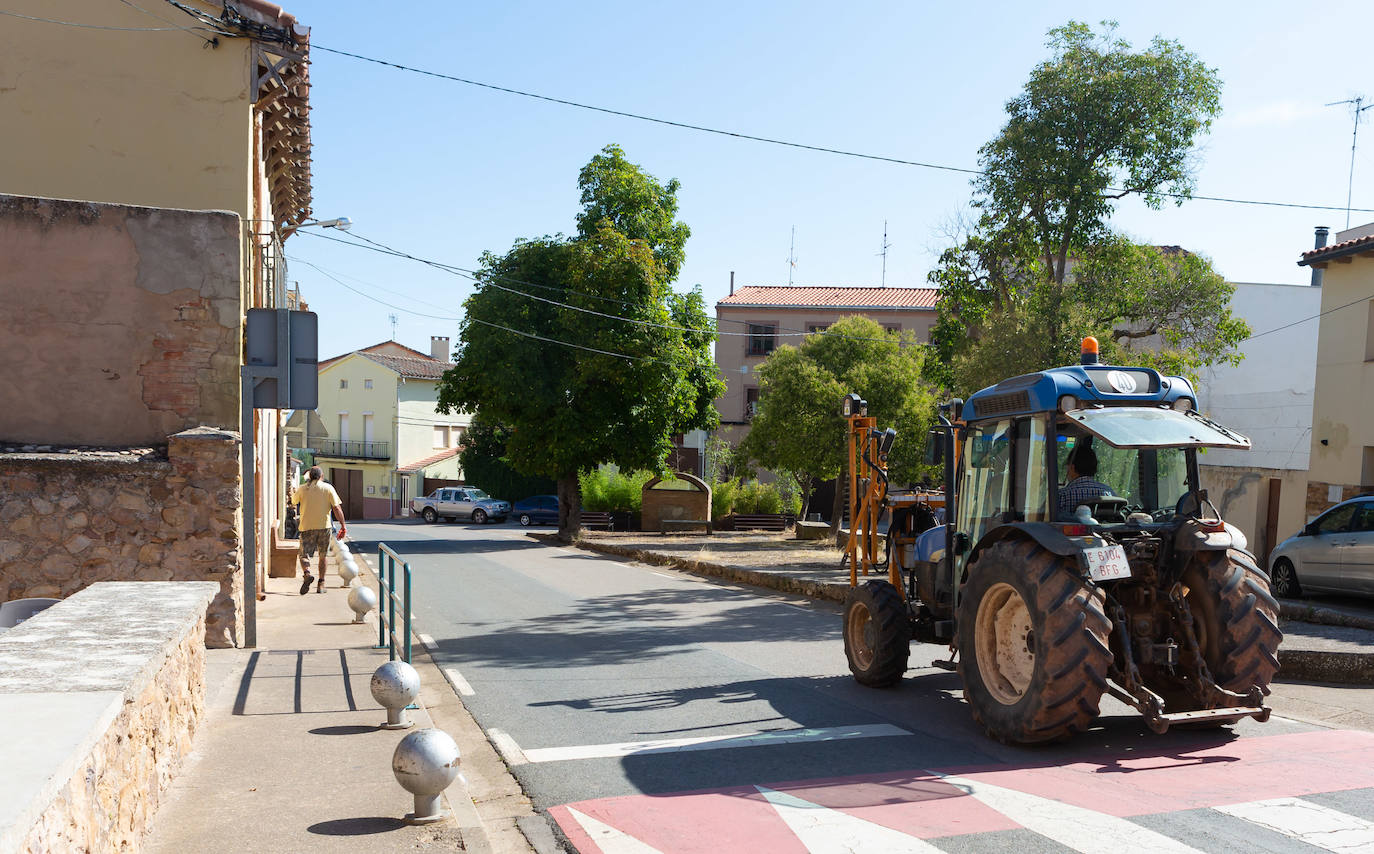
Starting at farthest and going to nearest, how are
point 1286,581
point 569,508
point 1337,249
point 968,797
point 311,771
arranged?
point 569,508
point 1337,249
point 1286,581
point 311,771
point 968,797

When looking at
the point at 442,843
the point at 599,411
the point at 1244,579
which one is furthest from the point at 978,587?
the point at 599,411

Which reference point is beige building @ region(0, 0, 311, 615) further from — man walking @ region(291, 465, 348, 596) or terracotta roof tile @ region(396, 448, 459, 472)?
terracotta roof tile @ region(396, 448, 459, 472)

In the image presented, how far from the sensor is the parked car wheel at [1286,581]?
55.1ft

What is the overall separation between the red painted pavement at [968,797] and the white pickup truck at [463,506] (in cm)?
4464

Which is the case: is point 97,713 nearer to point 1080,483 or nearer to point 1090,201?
point 1080,483

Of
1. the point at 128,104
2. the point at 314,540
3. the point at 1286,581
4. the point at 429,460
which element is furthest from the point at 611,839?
the point at 429,460

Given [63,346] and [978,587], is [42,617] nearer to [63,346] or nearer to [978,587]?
[63,346]

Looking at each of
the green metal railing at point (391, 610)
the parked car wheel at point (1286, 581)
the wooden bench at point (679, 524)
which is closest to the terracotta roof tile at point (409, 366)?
the wooden bench at point (679, 524)

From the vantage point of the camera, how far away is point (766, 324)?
2176 inches

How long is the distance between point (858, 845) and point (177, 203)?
12.5m

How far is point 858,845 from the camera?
5.32 metres

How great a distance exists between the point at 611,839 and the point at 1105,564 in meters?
3.51

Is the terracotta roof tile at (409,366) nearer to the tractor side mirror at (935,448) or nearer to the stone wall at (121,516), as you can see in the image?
the stone wall at (121,516)

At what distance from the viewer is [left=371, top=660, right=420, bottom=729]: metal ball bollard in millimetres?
7361
